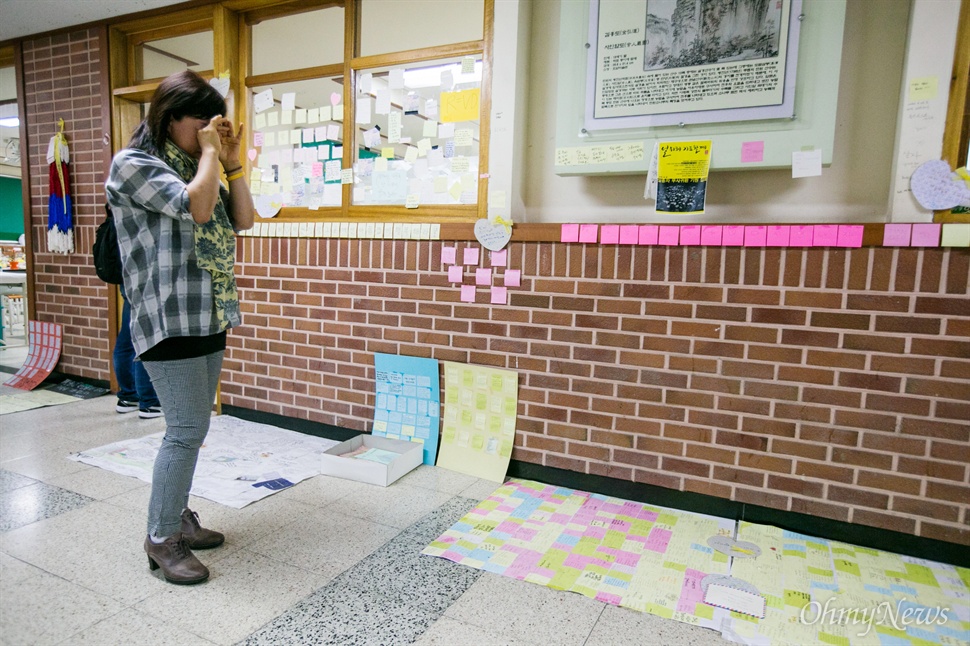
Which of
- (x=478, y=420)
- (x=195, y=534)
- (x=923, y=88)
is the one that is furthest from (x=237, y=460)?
(x=923, y=88)

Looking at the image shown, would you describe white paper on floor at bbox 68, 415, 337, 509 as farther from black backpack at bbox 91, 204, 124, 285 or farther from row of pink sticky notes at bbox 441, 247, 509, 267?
row of pink sticky notes at bbox 441, 247, 509, 267

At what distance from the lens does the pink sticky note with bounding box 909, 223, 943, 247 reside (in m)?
1.95

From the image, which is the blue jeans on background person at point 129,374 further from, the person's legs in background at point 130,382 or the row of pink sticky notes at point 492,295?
the row of pink sticky notes at point 492,295

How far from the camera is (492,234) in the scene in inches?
105

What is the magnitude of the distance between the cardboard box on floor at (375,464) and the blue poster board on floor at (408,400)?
48mm

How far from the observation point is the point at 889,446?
2074 millimetres

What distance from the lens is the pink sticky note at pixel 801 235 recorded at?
2.12 meters

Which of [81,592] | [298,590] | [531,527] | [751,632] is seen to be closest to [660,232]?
[531,527]

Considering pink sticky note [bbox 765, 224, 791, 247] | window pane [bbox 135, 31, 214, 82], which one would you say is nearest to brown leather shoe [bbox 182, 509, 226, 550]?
→ pink sticky note [bbox 765, 224, 791, 247]

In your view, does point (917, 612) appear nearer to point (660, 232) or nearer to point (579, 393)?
point (579, 393)

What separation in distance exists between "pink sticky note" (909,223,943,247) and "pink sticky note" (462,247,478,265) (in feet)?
5.63

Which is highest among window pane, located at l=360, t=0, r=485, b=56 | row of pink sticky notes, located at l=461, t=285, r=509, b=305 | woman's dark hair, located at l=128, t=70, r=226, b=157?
window pane, located at l=360, t=0, r=485, b=56

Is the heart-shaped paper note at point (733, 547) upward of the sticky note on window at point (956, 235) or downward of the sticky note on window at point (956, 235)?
downward

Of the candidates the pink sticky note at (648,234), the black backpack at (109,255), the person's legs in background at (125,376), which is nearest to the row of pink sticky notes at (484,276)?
the pink sticky note at (648,234)
